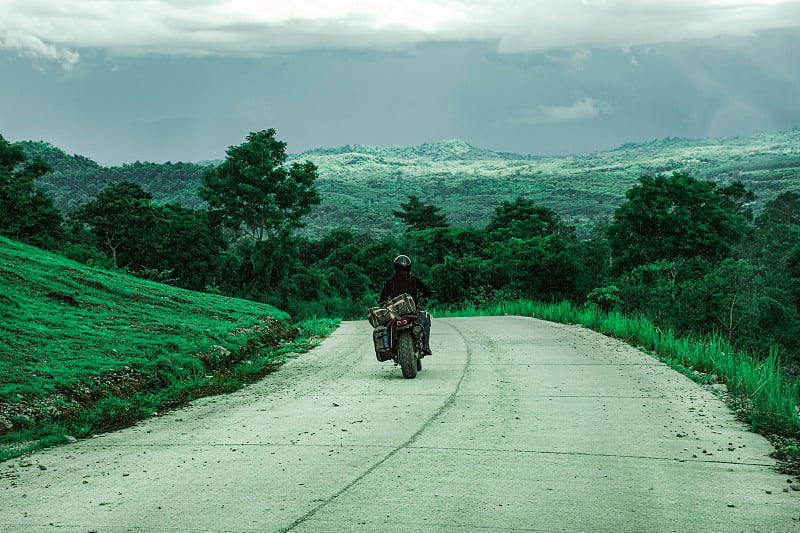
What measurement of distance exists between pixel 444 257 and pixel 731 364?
40739 mm

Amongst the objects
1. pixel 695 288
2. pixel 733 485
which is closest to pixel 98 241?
pixel 695 288

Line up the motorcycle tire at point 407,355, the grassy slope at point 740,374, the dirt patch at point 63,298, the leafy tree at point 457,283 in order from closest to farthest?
the grassy slope at point 740,374, the motorcycle tire at point 407,355, the dirt patch at point 63,298, the leafy tree at point 457,283

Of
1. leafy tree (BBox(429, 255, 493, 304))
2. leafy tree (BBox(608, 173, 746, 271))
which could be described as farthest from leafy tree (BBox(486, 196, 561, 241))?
leafy tree (BBox(429, 255, 493, 304))

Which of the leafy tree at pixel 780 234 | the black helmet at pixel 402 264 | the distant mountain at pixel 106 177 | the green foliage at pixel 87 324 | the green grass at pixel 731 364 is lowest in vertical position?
the leafy tree at pixel 780 234

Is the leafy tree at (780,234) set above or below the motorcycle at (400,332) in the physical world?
below

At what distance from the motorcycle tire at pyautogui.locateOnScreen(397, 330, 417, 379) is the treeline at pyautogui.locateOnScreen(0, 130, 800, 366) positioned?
8070 millimetres

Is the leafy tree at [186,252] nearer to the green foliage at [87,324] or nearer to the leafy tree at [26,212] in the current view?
the leafy tree at [26,212]

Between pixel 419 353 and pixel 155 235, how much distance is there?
102 feet

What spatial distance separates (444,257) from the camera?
5225 cm

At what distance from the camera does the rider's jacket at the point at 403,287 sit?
12.9 meters

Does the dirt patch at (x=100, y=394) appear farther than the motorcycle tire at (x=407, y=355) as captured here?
No

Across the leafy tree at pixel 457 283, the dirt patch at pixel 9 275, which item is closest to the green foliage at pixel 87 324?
the dirt patch at pixel 9 275

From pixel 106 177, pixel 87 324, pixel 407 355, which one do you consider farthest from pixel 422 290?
pixel 106 177

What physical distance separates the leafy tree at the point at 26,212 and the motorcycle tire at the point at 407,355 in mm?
27623
